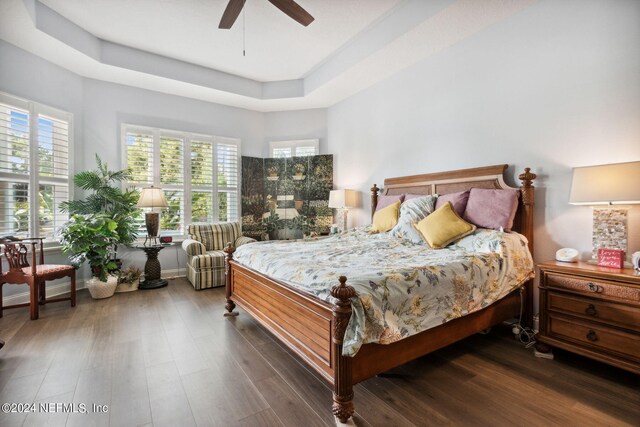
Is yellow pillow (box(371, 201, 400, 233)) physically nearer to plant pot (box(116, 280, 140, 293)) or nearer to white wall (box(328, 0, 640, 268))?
white wall (box(328, 0, 640, 268))

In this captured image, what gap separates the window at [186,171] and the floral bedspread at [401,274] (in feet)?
8.27

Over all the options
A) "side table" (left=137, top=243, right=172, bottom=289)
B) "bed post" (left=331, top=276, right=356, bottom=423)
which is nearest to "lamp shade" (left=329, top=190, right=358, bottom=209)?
"side table" (left=137, top=243, right=172, bottom=289)

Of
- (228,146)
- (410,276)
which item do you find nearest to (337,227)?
(228,146)

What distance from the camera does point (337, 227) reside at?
4.86 meters

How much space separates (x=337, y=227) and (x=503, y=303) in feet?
8.88

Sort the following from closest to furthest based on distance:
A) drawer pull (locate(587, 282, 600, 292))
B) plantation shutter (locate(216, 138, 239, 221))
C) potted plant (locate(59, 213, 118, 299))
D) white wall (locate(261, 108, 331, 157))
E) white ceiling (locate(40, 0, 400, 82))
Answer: drawer pull (locate(587, 282, 600, 292)) → white ceiling (locate(40, 0, 400, 82)) → potted plant (locate(59, 213, 118, 299)) → plantation shutter (locate(216, 138, 239, 221)) → white wall (locate(261, 108, 331, 157))

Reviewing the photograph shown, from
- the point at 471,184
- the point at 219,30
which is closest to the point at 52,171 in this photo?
the point at 219,30

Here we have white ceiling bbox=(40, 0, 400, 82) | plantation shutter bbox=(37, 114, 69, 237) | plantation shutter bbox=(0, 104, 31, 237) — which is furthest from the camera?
plantation shutter bbox=(37, 114, 69, 237)

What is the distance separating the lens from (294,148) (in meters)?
5.82

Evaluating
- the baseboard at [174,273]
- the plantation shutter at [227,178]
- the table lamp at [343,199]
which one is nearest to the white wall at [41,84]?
the baseboard at [174,273]

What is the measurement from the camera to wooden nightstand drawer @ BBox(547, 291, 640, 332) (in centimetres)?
187

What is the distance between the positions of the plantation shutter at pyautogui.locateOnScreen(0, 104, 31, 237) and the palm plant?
41 cm

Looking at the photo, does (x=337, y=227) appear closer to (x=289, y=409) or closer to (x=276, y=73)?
(x=276, y=73)

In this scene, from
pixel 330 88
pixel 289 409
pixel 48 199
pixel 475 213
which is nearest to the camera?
pixel 289 409
